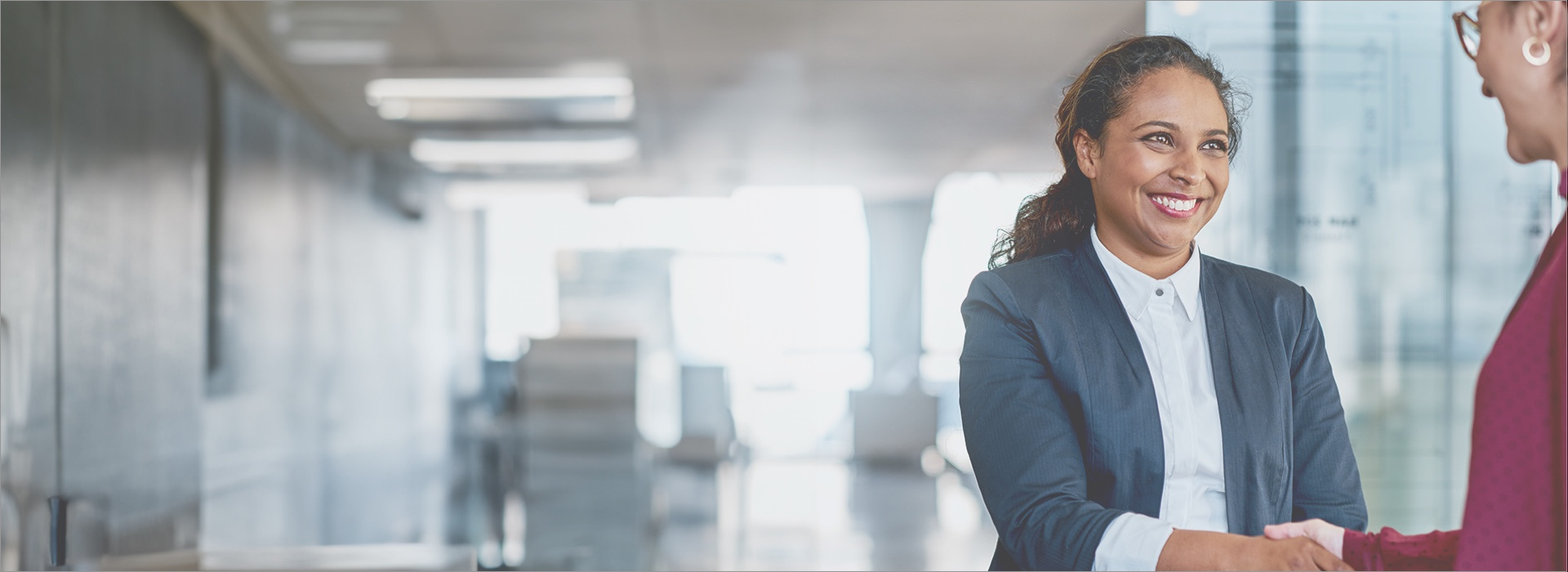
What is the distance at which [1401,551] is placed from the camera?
1.12m

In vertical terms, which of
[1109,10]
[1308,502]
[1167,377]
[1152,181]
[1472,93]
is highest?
[1109,10]

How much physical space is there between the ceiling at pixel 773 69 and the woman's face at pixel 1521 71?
2534mm

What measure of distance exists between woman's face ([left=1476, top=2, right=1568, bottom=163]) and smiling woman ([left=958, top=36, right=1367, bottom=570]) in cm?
46

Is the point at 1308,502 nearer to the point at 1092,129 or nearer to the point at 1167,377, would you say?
the point at 1167,377

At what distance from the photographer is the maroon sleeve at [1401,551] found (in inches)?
42.7

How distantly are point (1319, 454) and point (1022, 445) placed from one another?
462 mm

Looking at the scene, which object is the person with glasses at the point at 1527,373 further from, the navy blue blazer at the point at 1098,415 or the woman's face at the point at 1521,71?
the navy blue blazer at the point at 1098,415

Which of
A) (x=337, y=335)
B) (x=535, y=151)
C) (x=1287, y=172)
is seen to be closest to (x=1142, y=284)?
(x=1287, y=172)

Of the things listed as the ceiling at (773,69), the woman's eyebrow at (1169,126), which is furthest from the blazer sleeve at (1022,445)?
the ceiling at (773,69)

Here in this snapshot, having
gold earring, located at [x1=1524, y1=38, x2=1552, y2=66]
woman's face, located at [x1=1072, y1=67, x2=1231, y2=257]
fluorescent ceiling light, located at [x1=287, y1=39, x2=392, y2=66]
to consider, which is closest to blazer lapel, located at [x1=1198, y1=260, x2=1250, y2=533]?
woman's face, located at [x1=1072, y1=67, x2=1231, y2=257]

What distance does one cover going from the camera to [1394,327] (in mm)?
3457

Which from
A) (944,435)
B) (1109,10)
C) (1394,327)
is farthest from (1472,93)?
(944,435)

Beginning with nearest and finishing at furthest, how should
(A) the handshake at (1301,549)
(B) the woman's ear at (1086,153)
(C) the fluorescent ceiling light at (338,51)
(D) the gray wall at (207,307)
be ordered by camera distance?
(A) the handshake at (1301,549)
(B) the woman's ear at (1086,153)
(D) the gray wall at (207,307)
(C) the fluorescent ceiling light at (338,51)

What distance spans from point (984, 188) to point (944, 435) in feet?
3.00
